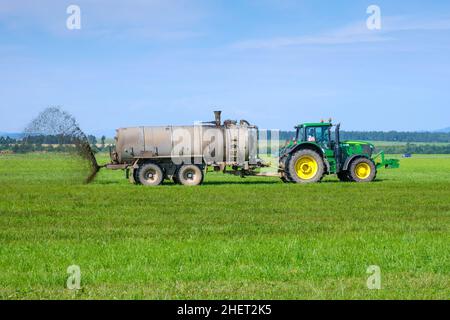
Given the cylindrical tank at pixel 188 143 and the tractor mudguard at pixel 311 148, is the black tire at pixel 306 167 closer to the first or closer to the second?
the tractor mudguard at pixel 311 148

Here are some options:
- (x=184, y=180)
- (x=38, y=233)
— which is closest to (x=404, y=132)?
(x=184, y=180)

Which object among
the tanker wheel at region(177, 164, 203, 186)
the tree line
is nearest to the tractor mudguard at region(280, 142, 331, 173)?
the tanker wheel at region(177, 164, 203, 186)

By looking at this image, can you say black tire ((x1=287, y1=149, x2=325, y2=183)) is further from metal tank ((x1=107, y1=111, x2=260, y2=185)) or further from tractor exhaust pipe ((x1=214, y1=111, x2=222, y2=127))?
tractor exhaust pipe ((x1=214, y1=111, x2=222, y2=127))

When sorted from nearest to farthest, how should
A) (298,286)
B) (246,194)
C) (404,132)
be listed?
1. (298,286)
2. (246,194)
3. (404,132)

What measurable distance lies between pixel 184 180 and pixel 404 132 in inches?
6444

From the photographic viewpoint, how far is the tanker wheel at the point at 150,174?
29.9 metres

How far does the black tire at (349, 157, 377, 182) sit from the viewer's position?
30.5 meters

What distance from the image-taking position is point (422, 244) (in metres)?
13.4

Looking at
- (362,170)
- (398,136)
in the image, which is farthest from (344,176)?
(398,136)

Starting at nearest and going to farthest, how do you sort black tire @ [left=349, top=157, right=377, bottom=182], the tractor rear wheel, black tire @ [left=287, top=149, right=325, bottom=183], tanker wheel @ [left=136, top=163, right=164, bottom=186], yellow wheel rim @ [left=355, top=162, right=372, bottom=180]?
black tire @ [left=287, top=149, right=325, bottom=183] → tanker wheel @ [left=136, top=163, right=164, bottom=186] → the tractor rear wheel → black tire @ [left=349, top=157, right=377, bottom=182] → yellow wheel rim @ [left=355, top=162, right=372, bottom=180]

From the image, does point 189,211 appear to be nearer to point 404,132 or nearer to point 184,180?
point 184,180

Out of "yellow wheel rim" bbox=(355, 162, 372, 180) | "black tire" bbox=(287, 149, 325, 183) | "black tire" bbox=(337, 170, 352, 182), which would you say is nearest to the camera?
"black tire" bbox=(287, 149, 325, 183)

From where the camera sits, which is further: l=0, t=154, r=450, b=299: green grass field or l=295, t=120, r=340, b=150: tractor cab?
l=295, t=120, r=340, b=150: tractor cab

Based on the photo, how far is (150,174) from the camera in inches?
1188
